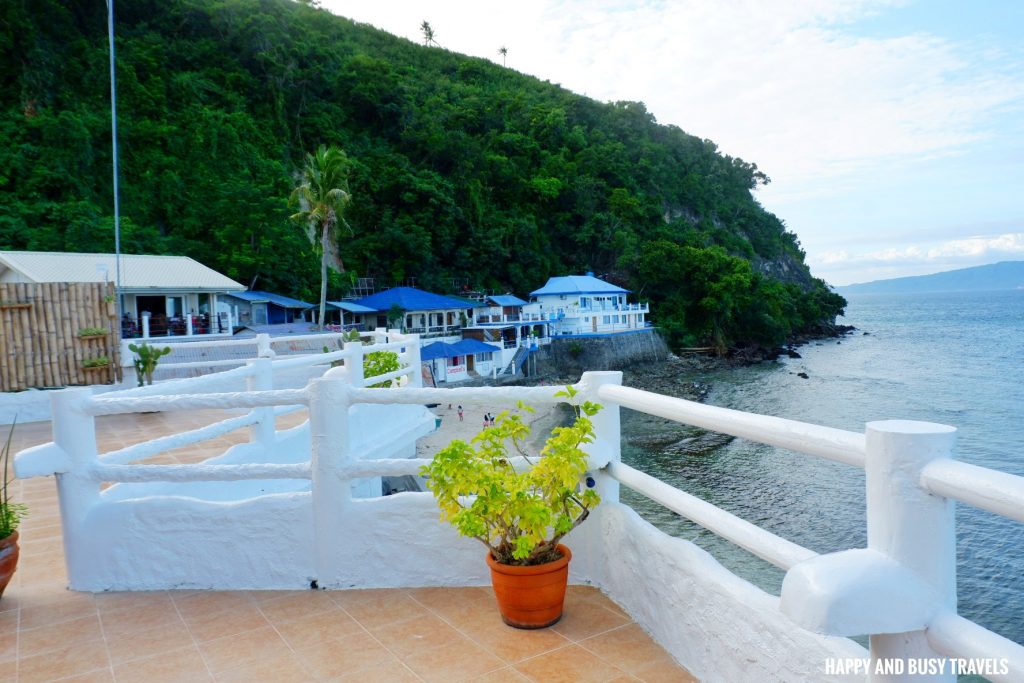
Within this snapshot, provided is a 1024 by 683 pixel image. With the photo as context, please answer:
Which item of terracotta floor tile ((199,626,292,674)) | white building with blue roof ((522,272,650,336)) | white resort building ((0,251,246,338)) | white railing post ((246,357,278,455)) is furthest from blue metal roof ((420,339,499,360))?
terracotta floor tile ((199,626,292,674))

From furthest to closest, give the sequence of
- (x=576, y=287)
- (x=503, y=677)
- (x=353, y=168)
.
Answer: (x=576, y=287) → (x=353, y=168) → (x=503, y=677)

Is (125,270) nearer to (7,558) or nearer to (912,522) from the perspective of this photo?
(7,558)

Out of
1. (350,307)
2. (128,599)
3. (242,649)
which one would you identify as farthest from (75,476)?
(350,307)

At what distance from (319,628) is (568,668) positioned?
1253 millimetres

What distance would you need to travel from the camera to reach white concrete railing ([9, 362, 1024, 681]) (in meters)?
1.37

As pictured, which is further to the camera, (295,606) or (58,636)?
(295,606)

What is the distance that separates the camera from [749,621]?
7.63 ft

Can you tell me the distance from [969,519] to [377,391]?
18.5 metres

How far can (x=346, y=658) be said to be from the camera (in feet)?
9.50

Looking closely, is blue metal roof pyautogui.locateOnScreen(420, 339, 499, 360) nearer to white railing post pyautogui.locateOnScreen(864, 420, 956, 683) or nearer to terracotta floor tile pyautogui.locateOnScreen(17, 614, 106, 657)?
terracotta floor tile pyautogui.locateOnScreen(17, 614, 106, 657)

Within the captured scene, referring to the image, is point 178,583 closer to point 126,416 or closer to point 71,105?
point 126,416

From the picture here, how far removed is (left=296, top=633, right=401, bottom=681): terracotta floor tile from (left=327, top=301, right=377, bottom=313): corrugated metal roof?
3585 centimetres

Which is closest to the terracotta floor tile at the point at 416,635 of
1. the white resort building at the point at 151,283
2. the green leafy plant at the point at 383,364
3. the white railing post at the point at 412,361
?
the green leafy plant at the point at 383,364

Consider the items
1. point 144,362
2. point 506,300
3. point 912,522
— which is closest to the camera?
point 912,522
